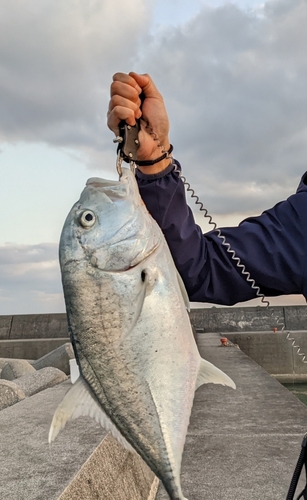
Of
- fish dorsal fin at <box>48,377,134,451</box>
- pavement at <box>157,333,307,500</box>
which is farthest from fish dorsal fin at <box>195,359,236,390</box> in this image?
pavement at <box>157,333,307,500</box>

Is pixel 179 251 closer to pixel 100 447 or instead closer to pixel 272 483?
pixel 100 447

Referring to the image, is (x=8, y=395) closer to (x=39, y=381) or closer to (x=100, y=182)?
(x=39, y=381)

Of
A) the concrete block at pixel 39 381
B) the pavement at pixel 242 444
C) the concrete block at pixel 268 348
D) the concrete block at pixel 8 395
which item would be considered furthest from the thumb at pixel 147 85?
the concrete block at pixel 268 348

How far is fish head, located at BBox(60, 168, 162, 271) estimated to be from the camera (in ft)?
5.26

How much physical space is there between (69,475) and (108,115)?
6.22ft

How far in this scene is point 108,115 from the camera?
1732mm

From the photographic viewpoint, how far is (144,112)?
1.88m

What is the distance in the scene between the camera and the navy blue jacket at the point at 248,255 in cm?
222

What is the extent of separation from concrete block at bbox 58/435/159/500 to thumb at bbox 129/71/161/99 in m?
1.89

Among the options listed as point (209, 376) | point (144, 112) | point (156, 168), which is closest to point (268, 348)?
point (156, 168)

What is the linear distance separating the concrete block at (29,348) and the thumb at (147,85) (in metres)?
14.5

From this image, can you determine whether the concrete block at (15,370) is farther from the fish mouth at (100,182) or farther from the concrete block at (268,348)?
the concrete block at (268,348)

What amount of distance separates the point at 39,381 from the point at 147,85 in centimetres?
560

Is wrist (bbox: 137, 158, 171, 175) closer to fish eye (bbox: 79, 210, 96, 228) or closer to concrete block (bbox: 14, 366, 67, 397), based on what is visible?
fish eye (bbox: 79, 210, 96, 228)
